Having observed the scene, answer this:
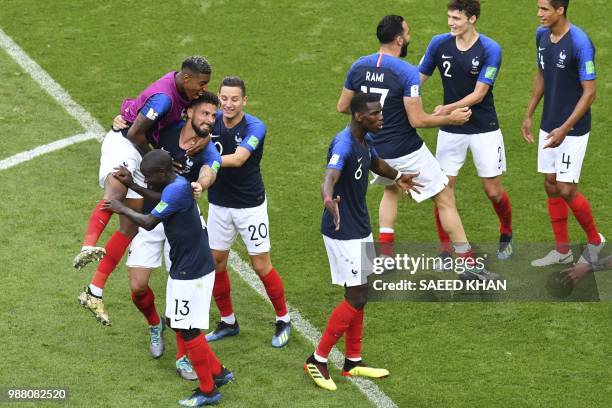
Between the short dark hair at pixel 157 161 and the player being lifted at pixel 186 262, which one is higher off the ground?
the short dark hair at pixel 157 161

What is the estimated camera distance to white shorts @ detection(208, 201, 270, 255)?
10.7m

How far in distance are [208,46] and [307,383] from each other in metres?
6.49

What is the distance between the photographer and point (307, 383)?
10219 millimetres

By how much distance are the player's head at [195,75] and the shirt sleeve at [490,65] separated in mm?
2722

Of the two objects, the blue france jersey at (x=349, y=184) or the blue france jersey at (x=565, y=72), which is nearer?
the blue france jersey at (x=349, y=184)

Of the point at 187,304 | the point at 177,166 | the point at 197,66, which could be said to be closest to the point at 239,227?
the point at 177,166

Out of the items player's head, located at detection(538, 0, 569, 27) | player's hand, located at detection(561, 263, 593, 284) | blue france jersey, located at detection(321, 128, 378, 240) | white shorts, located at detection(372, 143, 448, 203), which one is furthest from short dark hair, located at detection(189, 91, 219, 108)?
player's hand, located at detection(561, 263, 593, 284)

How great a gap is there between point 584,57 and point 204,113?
11.4ft

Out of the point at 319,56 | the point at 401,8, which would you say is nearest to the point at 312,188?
the point at 319,56

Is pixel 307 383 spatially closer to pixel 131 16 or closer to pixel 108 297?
pixel 108 297

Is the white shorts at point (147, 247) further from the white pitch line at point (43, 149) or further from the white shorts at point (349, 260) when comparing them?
the white pitch line at point (43, 149)

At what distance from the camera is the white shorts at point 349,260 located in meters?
10.0

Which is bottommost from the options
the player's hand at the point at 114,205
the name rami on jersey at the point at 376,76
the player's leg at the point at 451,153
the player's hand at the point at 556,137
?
the player's leg at the point at 451,153

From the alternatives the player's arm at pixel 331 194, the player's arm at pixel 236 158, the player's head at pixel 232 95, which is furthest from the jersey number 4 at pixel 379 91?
the player's arm at pixel 331 194
